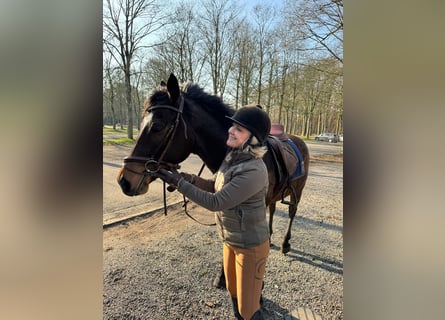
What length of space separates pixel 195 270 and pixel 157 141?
5.92 ft

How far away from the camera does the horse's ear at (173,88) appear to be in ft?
5.72

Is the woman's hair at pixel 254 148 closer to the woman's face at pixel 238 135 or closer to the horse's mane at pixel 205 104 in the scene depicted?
the woman's face at pixel 238 135

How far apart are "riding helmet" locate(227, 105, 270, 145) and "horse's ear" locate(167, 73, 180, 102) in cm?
57

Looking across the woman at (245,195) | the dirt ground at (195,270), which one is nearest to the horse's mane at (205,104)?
the woman at (245,195)

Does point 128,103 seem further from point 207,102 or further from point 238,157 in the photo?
point 238,157

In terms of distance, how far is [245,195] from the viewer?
1365 mm

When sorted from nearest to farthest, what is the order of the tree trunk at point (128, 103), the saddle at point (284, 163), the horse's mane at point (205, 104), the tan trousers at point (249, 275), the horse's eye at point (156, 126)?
the tan trousers at point (249, 275) → the horse's eye at point (156, 126) → the horse's mane at point (205, 104) → the saddle at point (284, 163) → the tree trunk at point (128, 103)

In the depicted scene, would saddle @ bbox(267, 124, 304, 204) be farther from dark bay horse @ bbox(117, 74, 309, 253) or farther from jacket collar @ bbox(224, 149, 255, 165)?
jacket collar @ bbox(224, 149, 255, 165)

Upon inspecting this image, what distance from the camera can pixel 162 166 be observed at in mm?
1681

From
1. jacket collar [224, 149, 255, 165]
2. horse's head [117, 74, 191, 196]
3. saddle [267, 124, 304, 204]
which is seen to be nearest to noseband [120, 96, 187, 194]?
horse's head [117, 74, 191, 196]

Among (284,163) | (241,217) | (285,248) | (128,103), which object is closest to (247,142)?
(241,217)

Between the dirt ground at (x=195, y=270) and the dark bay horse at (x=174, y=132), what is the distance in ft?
4.28
